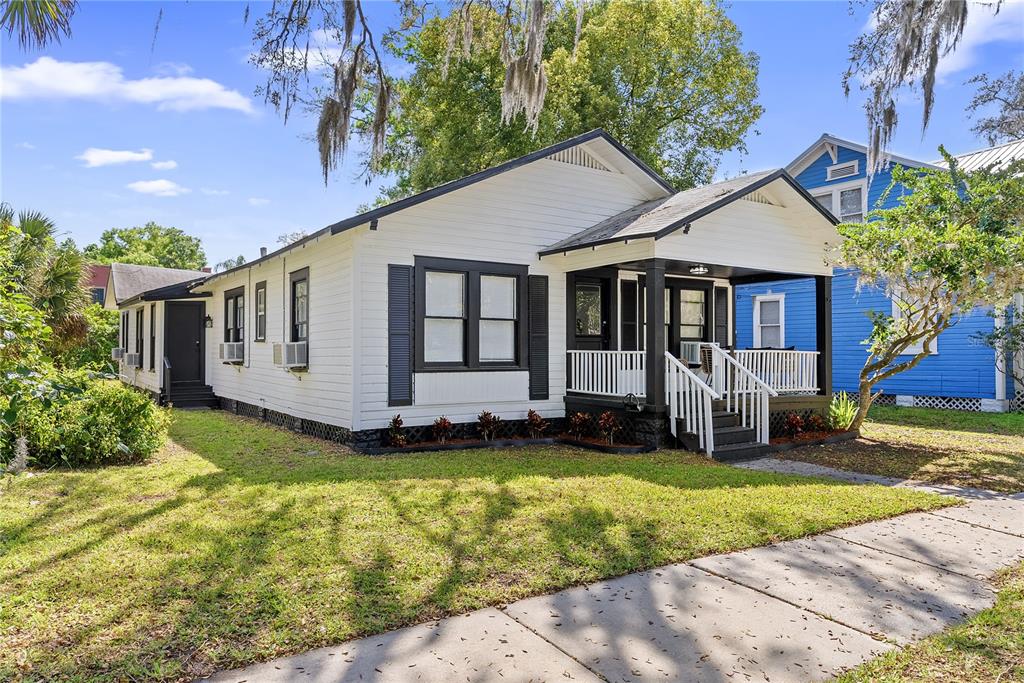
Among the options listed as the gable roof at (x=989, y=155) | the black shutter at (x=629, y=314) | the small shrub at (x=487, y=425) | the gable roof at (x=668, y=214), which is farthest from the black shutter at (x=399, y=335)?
the gable roof at (x=989, y=155)

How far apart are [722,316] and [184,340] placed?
12914 millimetres

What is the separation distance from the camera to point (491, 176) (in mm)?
10086

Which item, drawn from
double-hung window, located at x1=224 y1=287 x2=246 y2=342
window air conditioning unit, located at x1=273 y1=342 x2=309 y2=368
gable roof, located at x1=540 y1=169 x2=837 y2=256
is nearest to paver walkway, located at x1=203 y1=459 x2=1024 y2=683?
gable roof, located at x1=540 y1=169 x2=837 y2=256

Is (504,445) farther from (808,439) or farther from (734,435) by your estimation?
(808,439)

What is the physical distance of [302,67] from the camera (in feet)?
23.2

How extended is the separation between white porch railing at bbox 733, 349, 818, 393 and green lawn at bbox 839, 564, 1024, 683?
23.8ft

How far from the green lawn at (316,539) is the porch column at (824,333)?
14.5ft

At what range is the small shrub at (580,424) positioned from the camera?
34.3 ft

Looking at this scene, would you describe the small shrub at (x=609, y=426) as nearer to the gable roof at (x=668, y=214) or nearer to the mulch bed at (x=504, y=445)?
the mulch bed at (x=504, y=445)

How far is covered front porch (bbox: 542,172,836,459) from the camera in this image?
9.46 m

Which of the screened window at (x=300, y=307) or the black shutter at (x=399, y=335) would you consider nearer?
the black shutter at (x=399, y=335)

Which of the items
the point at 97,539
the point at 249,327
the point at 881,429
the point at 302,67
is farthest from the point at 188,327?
the point at 881,429

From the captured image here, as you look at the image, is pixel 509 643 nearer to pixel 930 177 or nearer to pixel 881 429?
pixel 930 177

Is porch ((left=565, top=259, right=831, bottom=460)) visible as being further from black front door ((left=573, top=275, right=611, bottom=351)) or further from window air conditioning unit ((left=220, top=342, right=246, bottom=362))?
window air conditioning unit ((left=220, top=342, right=246, bottom=362))
